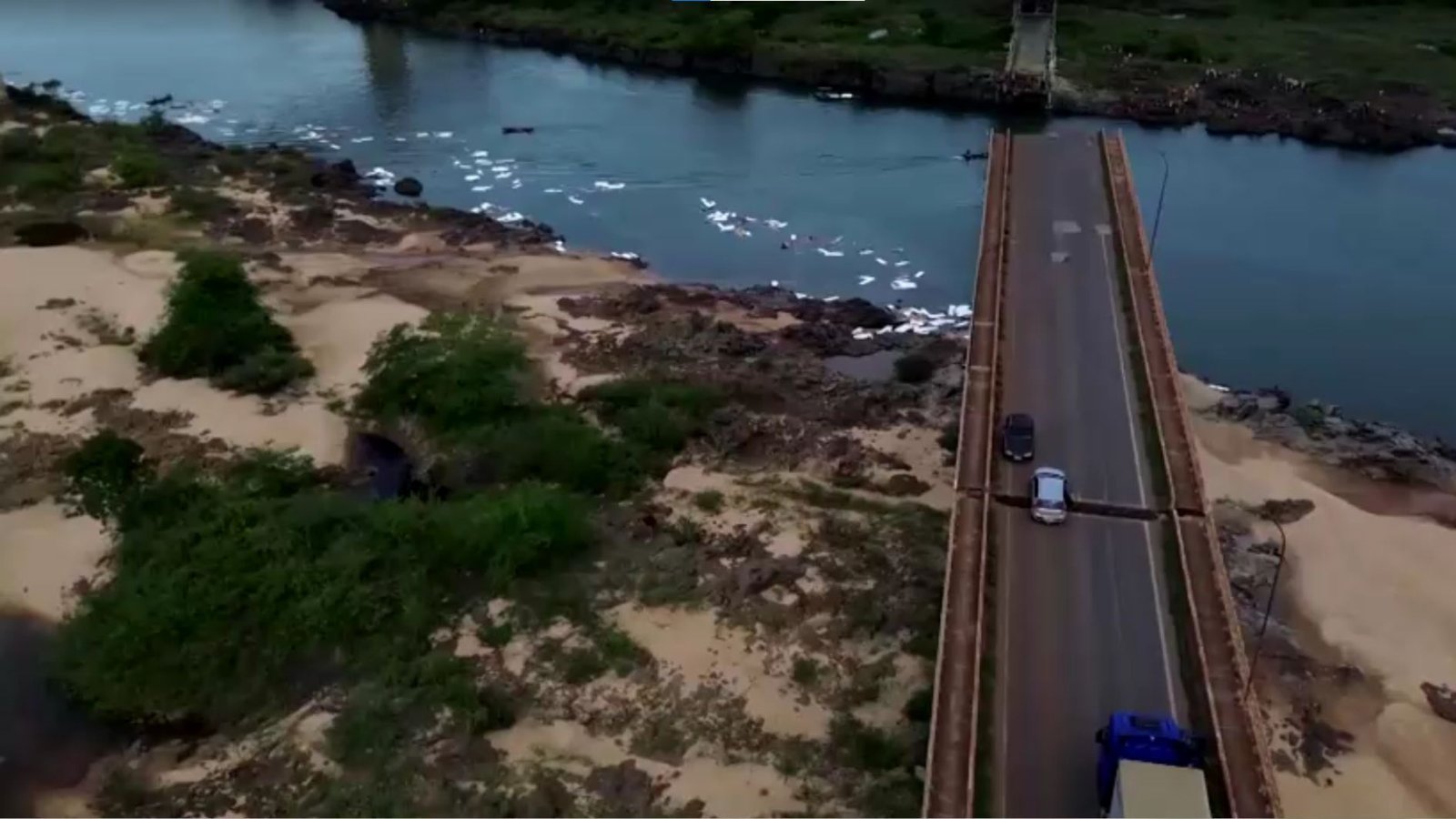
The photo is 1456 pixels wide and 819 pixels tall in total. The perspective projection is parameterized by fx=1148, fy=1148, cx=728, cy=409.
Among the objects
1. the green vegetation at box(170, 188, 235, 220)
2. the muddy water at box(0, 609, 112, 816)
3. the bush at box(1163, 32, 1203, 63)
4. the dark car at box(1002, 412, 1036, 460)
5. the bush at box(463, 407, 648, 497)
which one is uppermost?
the bush at box(1163, 32, 1203, 63)

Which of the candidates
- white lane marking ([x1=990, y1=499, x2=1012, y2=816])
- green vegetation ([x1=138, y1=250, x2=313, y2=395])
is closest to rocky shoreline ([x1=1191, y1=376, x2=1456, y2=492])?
white lane marking ([x1=990, y1=499, x2=1012, y2=816])

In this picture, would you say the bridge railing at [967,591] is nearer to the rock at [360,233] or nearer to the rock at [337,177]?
the rock at [360,233]

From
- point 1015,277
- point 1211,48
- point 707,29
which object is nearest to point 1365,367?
point 1015,277

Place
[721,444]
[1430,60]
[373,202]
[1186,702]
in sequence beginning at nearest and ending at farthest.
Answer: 1. [1186,702]
2. [721,444]
3. [373,202]
4. [1430,60]

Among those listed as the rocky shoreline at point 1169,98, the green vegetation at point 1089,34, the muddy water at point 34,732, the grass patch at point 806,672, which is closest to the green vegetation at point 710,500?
the grass patch at point 806,672

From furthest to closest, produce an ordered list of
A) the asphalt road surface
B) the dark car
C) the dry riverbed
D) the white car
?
the dark car, the white car, the dry riverbed, the asphalt road surface

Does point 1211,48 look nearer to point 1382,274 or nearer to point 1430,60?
point 1430,60

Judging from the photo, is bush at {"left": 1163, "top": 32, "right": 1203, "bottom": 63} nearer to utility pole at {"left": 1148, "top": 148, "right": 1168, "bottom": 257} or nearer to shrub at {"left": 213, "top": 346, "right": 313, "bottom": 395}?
utility pole at {"left": 1148, "top": 148, "right": 1168, "bottom": 257}
